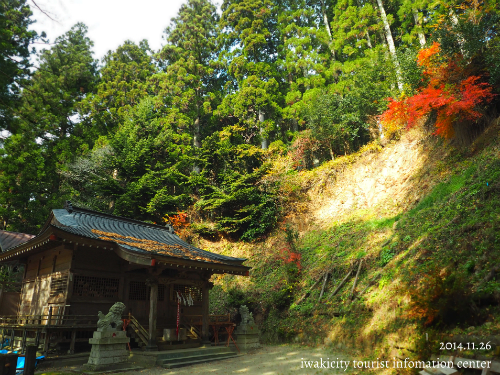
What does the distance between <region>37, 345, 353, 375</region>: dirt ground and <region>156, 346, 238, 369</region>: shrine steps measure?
30 centimetres

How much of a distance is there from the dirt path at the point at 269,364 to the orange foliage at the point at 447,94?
36.4 ft

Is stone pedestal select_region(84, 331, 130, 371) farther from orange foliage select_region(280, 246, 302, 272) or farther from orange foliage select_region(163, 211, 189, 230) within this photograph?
orange foliage select_region(163, 211, 189, 230)

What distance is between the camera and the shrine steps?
9.51 metres

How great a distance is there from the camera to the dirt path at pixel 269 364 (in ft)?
27.4

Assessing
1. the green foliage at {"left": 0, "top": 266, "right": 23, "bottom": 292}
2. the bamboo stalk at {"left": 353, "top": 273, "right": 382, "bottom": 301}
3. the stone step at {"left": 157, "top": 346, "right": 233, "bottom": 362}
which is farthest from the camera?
the green foliage at {"left": 0, "top": 266, "right": 23, "bottom": 292}

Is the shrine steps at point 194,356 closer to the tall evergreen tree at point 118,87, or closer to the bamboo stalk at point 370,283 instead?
the bamboo stalk at point 370,283

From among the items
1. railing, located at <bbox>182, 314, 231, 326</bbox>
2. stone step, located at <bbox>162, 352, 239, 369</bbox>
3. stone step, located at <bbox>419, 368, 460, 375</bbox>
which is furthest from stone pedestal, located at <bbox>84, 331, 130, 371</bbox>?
stone step, located at <bbox>419, 368, 460, 375</bbox>

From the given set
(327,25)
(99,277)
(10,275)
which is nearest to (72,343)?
(99,277)

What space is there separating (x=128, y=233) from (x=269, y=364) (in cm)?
817

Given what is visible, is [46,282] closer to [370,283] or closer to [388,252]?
[370,283]

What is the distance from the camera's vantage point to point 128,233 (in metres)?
13.7

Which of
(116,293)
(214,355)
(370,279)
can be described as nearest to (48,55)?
(116,293)

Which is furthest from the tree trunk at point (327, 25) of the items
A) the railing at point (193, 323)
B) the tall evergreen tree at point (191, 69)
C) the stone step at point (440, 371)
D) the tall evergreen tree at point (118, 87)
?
the stone step at point (440, 371)

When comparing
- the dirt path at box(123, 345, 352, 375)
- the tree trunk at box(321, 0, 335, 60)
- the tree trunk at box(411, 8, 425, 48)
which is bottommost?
the dirt path at box(123, 345, 352, 375)
